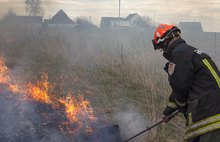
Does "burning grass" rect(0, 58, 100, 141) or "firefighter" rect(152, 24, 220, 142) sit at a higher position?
"firefighter" rect(152, 24, 220, 142)

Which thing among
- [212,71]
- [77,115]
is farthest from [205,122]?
[77,115]

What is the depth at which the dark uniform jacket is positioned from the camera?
11.9 ft

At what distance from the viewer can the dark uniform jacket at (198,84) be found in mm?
3623

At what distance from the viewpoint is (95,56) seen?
11.3 m

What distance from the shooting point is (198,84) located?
3672 millimetres

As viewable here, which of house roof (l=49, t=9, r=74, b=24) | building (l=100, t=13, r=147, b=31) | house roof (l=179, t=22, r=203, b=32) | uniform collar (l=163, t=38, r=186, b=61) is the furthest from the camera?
house roof (l=179, t=22, r=203, b=32)

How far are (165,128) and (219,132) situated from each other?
2.58 m

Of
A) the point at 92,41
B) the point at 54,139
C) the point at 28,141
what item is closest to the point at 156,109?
the point at 54,139

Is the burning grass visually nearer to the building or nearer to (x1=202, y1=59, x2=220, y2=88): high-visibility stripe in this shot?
(x1=202, y1=59, x2=220, y2=88): high-visibility stripe

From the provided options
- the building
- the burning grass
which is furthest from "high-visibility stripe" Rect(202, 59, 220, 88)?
the building

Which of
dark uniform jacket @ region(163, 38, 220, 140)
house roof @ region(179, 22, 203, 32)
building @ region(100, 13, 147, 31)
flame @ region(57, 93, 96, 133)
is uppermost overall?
dark uniform jacket @ region(163, 38, 220, 140)

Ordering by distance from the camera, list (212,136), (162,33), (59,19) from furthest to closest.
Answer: (59,19)
(162,33)
(212,136)

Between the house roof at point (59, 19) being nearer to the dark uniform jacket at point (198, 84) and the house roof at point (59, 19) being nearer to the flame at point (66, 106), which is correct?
the flame at point (66, 106)

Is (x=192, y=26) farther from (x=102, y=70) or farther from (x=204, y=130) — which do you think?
(x=204, y=130)
